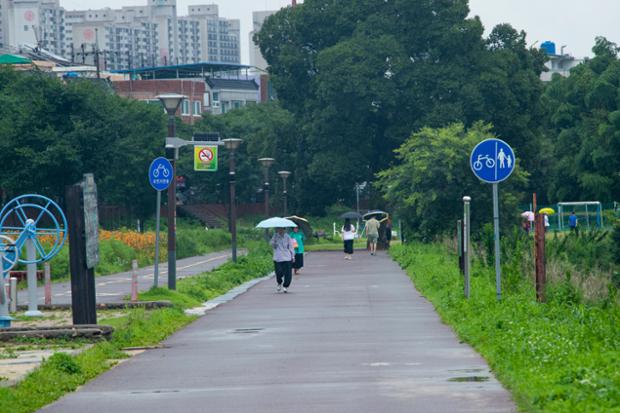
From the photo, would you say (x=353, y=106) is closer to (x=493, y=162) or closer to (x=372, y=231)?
(x=372, y=231)

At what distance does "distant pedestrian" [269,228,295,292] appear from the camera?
3098cm

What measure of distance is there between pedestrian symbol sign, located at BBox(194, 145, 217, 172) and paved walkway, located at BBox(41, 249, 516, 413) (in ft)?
122

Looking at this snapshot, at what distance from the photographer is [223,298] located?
96.8ft

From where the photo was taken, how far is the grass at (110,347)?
12531 mm

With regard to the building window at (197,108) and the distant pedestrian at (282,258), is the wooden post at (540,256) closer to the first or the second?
the distant pedestrian at (282,258)

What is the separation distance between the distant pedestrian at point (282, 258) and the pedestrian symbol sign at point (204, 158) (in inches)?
1180

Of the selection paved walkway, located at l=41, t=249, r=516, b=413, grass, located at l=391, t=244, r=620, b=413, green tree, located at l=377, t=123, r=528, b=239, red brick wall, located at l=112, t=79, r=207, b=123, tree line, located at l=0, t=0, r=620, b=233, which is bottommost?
paved walkway, located at l=41, t=249, r=516, b=413

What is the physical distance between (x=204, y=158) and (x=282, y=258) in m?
31.8

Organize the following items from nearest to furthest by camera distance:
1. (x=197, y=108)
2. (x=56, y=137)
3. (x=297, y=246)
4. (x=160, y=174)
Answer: (x=160, y=174)
(x=297, y=246)
(x=56, y=137)
(x=197, y=108)

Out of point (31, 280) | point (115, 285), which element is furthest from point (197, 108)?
point (31, 280)

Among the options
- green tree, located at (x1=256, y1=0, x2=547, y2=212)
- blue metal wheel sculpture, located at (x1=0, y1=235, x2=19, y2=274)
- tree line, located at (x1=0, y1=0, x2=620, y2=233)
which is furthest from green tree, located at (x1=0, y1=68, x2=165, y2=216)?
blue metal wheel sculpture, located at (x1=0, y1=235, x2=19, y2=274)

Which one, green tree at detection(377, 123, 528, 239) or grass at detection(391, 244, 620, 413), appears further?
green tree at detection(377, 123, 528, 239)

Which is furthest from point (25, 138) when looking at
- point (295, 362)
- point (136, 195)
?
point (295, 362)

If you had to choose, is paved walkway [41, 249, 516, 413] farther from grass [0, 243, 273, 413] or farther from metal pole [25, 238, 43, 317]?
metal pole [25, 238, 43, 317]
